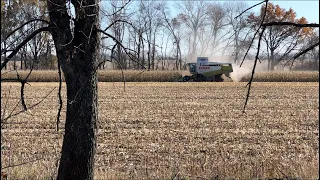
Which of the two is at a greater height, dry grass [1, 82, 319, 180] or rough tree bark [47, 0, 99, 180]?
rough tree bark [47, 0, 99, 180]

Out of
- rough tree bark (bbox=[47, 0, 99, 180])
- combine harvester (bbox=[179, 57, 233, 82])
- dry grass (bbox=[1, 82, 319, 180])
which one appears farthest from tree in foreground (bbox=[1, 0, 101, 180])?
combine harvester (bbox=[179, 57, 233, 82])

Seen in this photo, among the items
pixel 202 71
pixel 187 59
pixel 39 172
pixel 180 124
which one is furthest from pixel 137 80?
pixel 39 172

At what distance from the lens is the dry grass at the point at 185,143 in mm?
5965

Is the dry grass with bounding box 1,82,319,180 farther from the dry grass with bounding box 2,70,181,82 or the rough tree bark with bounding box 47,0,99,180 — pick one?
the dry grass with bounding box 2,70,181,82

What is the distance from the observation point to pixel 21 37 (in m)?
4.09

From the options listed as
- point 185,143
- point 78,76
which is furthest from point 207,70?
point 78,76

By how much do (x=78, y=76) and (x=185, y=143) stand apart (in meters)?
6.07

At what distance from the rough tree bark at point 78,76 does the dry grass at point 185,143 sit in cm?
77

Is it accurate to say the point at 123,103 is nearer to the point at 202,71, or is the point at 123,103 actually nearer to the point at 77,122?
the point at 77,122

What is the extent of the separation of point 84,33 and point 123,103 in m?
15.6

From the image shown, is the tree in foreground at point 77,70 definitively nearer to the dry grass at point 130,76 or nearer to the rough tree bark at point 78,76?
the rough tree bark at point 78,76

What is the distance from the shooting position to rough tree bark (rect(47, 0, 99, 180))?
12.5 feet

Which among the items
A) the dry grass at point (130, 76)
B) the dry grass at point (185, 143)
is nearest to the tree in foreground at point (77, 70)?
the dry grass at point (185, 143)

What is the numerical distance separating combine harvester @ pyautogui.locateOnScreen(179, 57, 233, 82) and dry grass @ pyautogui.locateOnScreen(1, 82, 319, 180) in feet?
66.9
